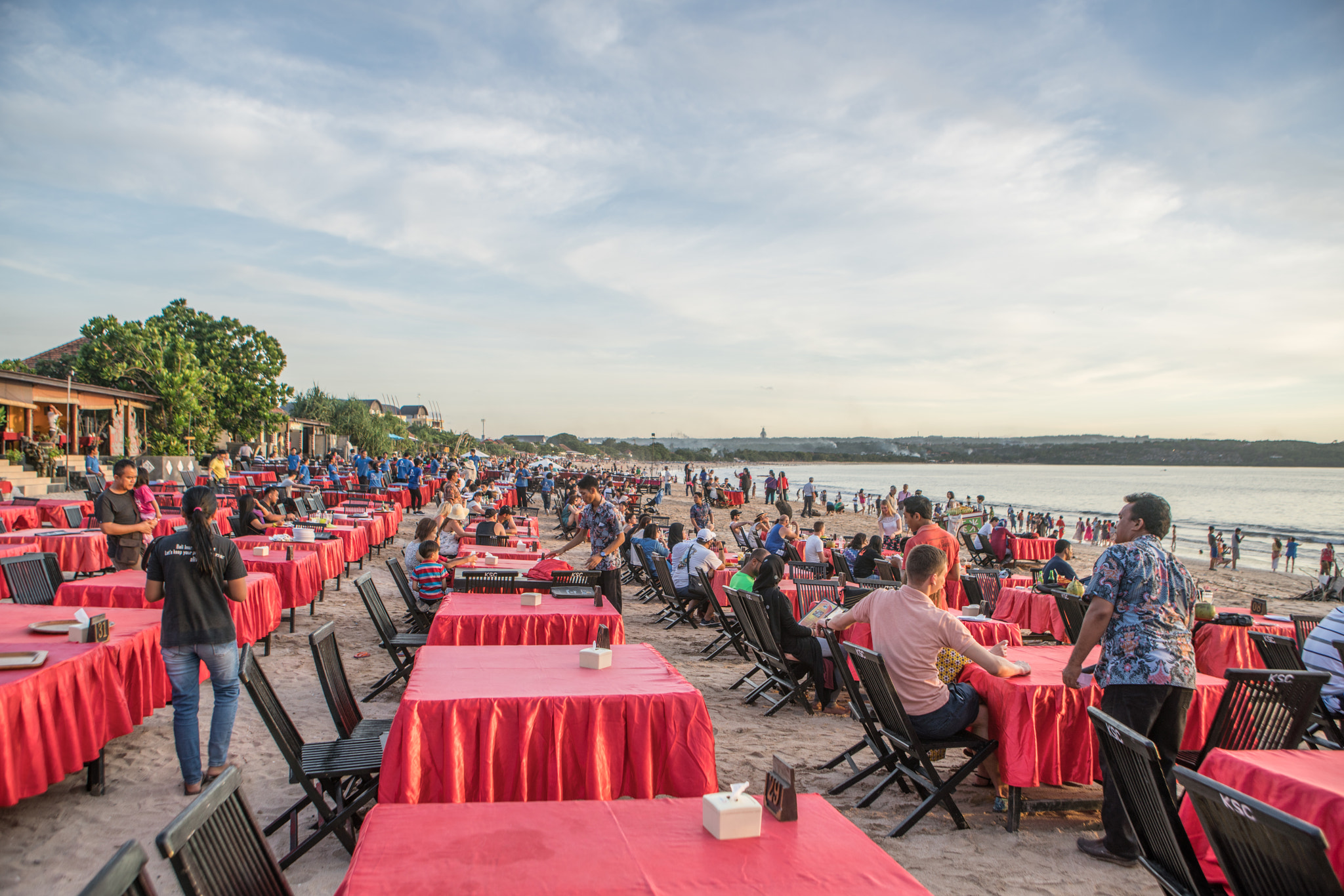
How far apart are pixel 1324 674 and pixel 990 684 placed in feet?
4.54

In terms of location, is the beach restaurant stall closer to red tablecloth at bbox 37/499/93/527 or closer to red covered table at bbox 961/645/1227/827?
red tablecloth at bbox 37/499/93/527

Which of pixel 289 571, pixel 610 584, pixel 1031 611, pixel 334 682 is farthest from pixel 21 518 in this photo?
pixel 1031 611

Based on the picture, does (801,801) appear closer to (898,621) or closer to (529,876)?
(529,876)

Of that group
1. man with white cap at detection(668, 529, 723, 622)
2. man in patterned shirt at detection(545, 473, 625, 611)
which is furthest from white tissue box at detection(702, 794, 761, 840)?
man with white cap at detection(668, 529, 723, 622)

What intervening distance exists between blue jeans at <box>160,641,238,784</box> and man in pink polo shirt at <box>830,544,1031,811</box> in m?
3.43

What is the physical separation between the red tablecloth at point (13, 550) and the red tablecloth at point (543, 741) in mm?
5024

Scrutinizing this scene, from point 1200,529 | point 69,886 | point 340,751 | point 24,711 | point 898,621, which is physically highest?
point 898,621

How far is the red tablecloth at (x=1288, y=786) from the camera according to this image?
231 centimetres

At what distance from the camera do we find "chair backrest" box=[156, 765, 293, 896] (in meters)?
1.67

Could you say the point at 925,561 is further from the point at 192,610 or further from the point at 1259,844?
the point at 192,610

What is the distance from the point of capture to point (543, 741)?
3127mm

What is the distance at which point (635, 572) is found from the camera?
1177 centimetres

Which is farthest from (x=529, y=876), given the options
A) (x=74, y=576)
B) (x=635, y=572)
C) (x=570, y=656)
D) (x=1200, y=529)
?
(x=1200, y=529)

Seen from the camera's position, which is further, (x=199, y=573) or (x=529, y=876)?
(x=199, y=573)
